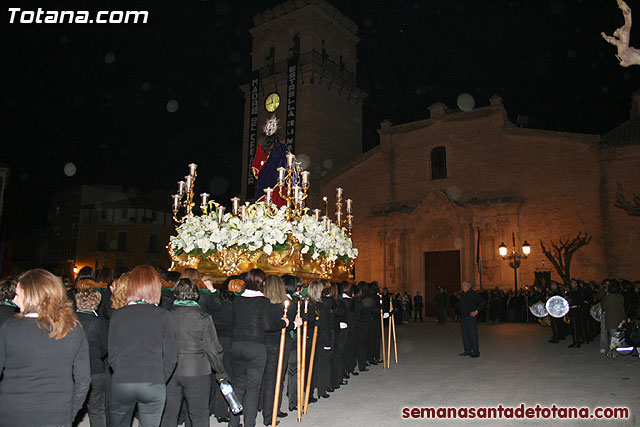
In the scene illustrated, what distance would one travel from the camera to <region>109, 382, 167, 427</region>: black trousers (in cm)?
429

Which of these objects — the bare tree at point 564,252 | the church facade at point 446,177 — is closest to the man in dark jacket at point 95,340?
the bare tree at point 564,252

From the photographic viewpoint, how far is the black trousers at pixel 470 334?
1252 centimetres

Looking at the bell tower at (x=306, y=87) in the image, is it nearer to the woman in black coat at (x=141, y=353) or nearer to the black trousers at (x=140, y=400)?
the woman in black coat at (x=141, y=353)

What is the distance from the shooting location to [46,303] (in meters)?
3.55

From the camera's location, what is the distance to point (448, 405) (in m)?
7.37

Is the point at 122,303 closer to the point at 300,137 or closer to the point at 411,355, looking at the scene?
the point at 411,355

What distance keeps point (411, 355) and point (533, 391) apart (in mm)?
4965

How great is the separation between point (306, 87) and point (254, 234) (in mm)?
27875

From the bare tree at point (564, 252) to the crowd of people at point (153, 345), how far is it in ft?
61.3

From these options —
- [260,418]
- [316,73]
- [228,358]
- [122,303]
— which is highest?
[316,73]

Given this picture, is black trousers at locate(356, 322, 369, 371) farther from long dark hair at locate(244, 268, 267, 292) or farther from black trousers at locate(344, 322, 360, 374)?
long dark hair at locate(244, 268, 267, 292)

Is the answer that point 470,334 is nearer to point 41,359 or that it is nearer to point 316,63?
point 41,359

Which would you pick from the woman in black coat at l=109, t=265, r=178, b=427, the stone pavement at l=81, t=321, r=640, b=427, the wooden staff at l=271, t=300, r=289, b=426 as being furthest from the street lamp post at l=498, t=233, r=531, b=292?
the woman in black coat at l=109, t=265, r=178, b=427

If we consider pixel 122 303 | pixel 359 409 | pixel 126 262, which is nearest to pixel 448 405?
pixel 359 409
